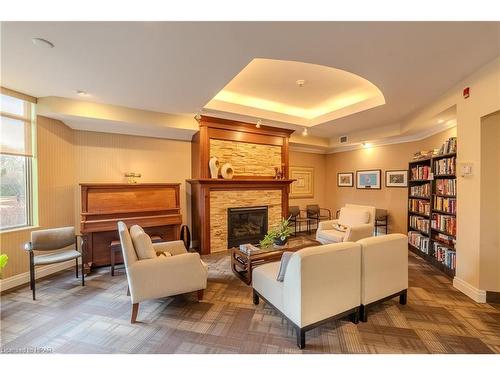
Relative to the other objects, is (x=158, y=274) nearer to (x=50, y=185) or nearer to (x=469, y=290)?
(x=50, y=185)

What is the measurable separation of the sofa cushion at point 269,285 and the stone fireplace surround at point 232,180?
2.10 metres

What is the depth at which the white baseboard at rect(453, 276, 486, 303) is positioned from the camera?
2.61 meters

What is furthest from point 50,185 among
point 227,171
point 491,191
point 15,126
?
point 491,191

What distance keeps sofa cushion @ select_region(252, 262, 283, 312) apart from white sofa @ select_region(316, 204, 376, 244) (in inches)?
74.3

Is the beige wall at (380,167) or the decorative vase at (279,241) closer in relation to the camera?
the decorative vase at (279,241)

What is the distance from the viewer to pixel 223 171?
177 inches

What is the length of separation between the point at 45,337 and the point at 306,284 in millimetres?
2396

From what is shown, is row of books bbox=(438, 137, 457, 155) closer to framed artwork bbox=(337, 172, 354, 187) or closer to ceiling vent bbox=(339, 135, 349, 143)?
ceiling vent bbox=(339, 135, 349, 143)

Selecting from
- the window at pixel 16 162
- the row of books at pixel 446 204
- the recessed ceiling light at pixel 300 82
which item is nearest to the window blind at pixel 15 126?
the window at pixel 16 162

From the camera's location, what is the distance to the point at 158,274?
2.37 m

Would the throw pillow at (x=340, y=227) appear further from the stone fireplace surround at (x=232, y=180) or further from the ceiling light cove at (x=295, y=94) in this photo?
the ceiling light cove at (x=295, y=94)

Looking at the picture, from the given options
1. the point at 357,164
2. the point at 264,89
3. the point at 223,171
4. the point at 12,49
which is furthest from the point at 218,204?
the point at 357,164

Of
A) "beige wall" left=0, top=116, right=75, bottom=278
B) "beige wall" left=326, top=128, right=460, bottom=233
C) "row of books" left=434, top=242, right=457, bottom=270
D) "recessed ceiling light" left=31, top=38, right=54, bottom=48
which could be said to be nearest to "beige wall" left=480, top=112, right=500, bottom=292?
"row of books" left=434, top=242, right=457, bottom=270

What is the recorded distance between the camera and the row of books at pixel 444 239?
3428mm
